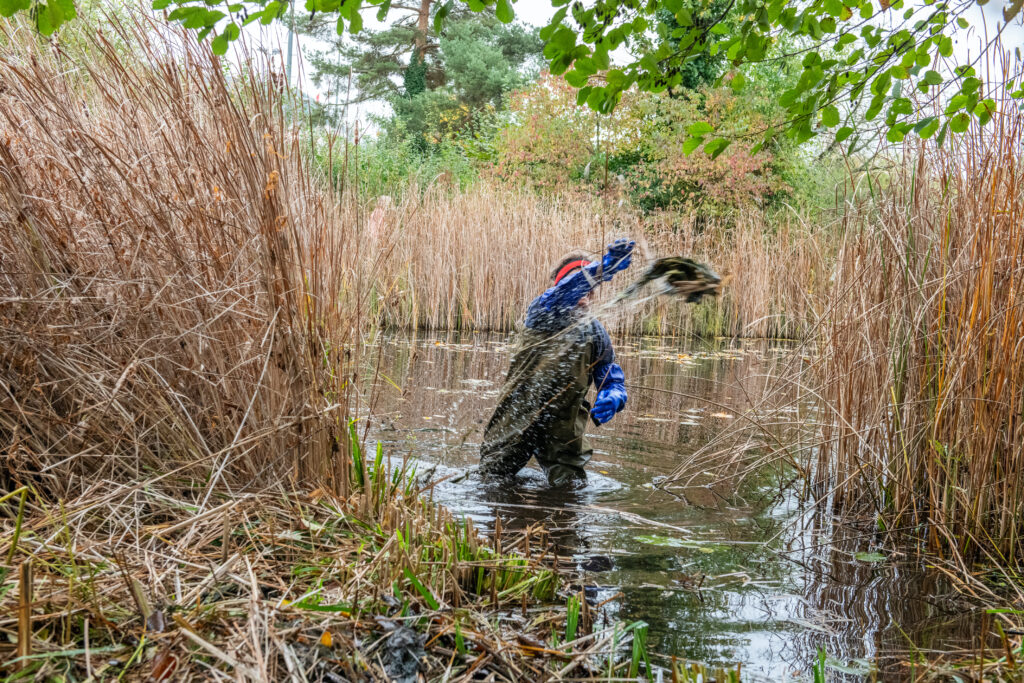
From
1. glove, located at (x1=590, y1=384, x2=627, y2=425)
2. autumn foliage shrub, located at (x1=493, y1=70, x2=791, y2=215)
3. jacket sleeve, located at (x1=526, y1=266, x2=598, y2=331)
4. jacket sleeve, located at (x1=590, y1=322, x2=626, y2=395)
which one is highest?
autumn foliage shrub, located at (x1=493, y1=70, x2=791, y2=215)

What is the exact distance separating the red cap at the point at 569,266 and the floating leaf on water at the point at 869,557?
2174mm

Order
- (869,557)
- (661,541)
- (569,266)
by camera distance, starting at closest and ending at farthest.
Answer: (869,557) → (661,541) → (569,266)

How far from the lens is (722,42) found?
145 inches

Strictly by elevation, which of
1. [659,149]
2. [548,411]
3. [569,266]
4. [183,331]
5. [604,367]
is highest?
[659,149]

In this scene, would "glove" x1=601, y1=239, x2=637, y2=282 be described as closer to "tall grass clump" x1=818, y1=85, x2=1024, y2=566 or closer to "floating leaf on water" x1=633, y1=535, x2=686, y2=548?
"tall grass clump" x1=818, y1=85, x2=1024, y2=566

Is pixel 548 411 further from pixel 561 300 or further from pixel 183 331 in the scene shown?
pixel 183 331

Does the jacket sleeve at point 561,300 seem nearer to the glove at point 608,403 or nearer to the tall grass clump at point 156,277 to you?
the glove at point 608,403

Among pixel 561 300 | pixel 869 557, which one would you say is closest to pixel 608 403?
pixel 561 300

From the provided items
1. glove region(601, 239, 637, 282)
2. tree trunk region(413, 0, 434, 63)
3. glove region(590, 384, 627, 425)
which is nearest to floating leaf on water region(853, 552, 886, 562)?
glove region(590, 384, 627, 425)

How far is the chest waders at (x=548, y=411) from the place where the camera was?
4852 millimetres

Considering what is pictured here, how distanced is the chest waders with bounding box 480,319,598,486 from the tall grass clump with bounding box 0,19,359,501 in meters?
2.00

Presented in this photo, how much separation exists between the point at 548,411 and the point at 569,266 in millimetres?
915

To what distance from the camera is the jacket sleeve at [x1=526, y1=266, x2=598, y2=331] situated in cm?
485

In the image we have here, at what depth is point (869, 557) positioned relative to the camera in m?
3.62
